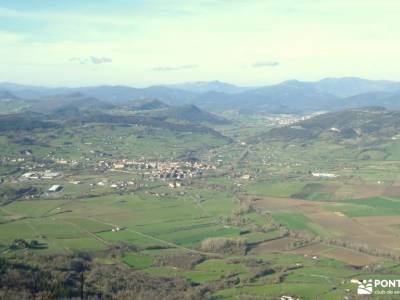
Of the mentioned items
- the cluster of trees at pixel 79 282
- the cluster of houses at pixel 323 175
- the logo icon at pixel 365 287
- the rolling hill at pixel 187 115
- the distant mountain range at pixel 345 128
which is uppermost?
the rolling hill at pixel 187 115

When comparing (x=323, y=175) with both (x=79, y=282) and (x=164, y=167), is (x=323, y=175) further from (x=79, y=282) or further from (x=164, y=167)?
(x=79, y=282)

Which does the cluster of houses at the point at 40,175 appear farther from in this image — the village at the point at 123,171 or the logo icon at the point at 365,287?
the logo icon at the point at 365,287

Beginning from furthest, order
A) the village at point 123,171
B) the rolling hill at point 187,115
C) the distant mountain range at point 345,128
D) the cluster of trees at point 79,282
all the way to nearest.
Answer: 1. the rolling hill at point 187,115
2. the distant mountain range at point 345,128
3. the village at point 123,171
4. the cluster of trees at point 79,282

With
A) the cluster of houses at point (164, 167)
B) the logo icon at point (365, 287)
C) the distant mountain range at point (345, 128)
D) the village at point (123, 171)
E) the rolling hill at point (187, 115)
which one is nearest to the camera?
the logo icon at point (365, 287)

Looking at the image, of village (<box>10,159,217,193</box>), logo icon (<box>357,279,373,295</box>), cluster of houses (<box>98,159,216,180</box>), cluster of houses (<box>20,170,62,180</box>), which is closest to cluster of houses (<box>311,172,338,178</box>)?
village (<box>10,159,217,193</box>)

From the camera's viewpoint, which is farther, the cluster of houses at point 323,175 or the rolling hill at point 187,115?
the rolling hill at point 187,115

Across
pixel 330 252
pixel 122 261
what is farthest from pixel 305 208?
pixel 122 261

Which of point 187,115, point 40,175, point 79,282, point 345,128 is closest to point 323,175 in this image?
point 40,175

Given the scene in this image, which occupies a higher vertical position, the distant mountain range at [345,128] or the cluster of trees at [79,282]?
the distant mountain range at [345,128]

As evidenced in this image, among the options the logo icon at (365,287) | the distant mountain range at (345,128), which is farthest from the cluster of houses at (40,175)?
the logo icon at (365,287)

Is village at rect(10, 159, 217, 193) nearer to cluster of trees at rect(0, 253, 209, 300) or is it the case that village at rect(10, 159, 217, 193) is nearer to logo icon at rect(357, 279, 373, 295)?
cluster of trees at rect(0, 253, 209, 300)
